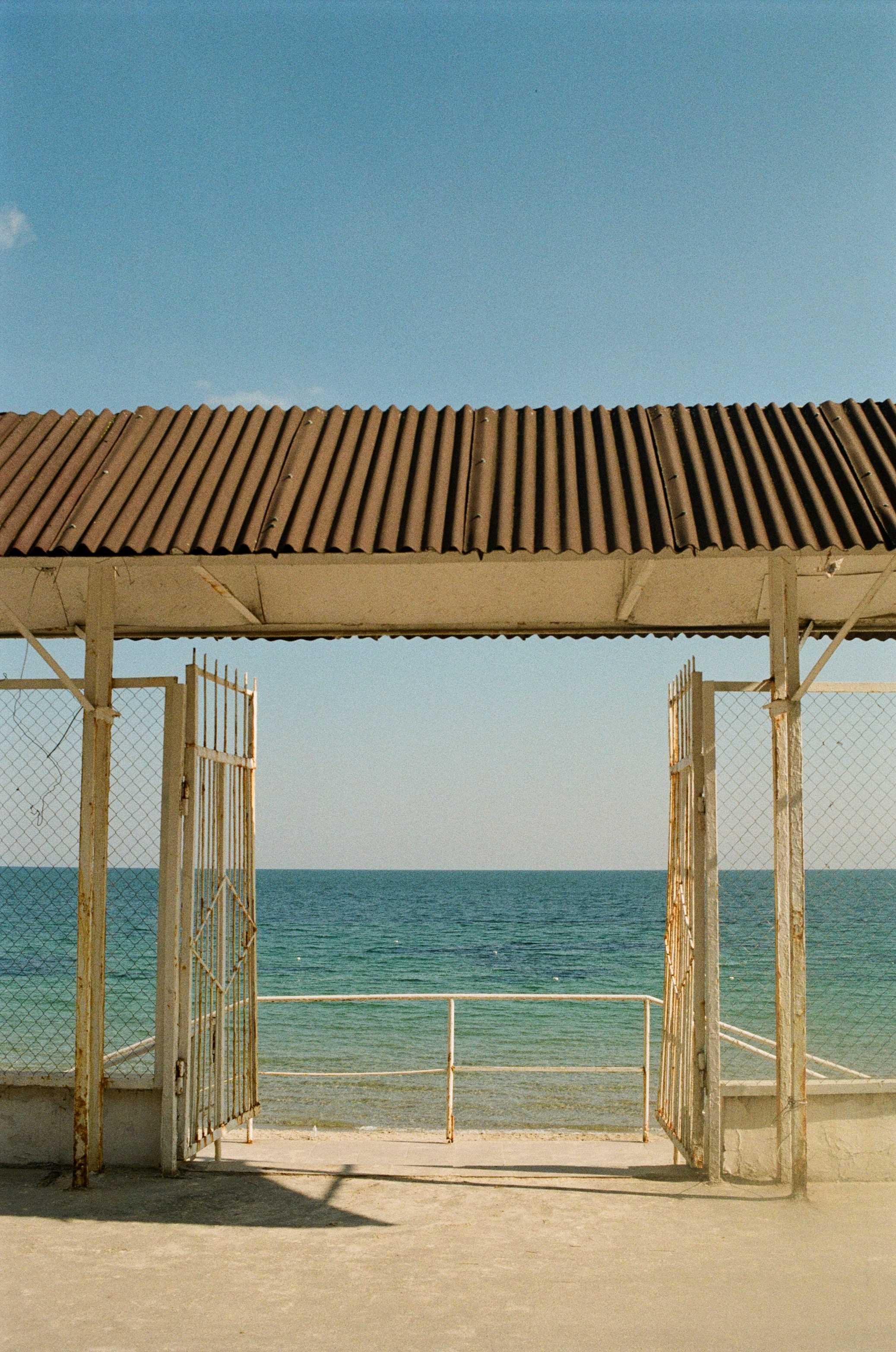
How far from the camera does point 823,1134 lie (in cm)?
628

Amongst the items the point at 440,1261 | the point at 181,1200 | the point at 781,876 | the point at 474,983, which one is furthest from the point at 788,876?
the point at 474,983

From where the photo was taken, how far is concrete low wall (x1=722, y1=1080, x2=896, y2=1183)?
20.6 feet

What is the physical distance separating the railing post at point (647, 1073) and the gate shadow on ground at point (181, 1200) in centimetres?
254

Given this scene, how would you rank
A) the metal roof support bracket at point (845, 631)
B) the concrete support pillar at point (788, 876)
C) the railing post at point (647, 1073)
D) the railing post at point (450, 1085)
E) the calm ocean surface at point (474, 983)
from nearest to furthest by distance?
1. the metal roof support bracket at point (845, 631)
2. the concrete support pillar at point (788, 876)
3. the railing post at point (647, 1073)
4. the railing post at point (450, 1085)
5. the calm ocean surface at point (474, 983)

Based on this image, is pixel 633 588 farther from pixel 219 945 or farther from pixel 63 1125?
pixel 63 1125

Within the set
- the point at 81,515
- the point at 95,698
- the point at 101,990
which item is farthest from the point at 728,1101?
the point at 81,515

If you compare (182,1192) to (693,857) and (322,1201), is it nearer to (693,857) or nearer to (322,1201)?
(322,1201)

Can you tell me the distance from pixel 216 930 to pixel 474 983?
34341 mm

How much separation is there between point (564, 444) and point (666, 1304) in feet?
14.0

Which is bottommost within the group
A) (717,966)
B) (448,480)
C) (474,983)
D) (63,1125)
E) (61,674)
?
(474,983)

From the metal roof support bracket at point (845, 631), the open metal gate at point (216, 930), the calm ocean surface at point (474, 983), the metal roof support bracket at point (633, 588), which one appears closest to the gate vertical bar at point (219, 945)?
the open metal gate at point (216, 930)

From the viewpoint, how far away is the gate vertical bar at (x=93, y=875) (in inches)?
247

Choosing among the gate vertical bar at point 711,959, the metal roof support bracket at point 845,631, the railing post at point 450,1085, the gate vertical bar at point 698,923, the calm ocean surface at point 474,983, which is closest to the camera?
the metal roof support bracket at point 845,631

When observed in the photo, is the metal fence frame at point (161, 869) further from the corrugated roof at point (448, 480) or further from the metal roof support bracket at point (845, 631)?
the metal roof support bracket at point (845, 631)
